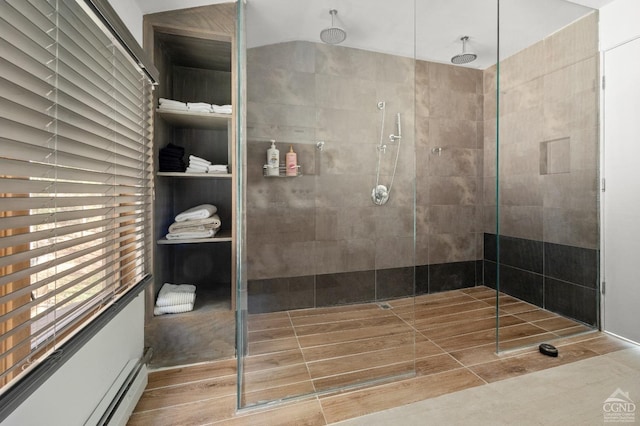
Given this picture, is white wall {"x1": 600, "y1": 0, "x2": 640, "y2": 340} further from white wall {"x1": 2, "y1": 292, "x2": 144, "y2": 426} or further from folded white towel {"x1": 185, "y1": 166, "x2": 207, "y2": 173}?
white wall {"x1": 2, "y1": 292, "x2": 144, "y2": 426}

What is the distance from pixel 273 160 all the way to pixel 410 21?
4.39ft

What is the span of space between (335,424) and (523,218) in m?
2.17

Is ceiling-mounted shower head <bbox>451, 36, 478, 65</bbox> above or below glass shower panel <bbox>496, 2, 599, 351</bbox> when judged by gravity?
above

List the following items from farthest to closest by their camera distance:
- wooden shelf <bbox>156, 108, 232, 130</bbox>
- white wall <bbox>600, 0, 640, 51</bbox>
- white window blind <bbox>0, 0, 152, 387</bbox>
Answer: white wall <bbox>600, 0, 640, 51</bbox>, wooden shelf <bbox>156, 108, 232, 130</bbox>, white window blind <bbox>0, 0, 152, 387</bbox>

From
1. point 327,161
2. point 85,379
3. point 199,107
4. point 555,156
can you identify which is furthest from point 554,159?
point 85,379

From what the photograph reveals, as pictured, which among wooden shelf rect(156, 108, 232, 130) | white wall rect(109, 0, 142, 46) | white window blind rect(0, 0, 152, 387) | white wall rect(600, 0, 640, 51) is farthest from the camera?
white wall rect(600, 0, 640, 51)

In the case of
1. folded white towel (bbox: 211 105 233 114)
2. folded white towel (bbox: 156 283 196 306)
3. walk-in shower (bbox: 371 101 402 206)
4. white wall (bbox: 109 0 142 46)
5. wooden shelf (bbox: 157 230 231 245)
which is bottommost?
folded white towel (bbox: 156 283 196 306)

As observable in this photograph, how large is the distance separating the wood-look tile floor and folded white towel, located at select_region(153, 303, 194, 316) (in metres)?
0.33

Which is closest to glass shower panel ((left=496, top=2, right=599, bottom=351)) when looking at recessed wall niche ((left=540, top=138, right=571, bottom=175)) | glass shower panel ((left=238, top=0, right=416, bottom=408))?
recessed wall niche ((left=540, top=138, right=571, bottom=175))

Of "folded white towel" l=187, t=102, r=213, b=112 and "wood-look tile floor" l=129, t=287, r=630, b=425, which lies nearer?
"wood-look tile floor" l=129, t=287, r=630, b=425

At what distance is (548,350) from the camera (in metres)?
1.81

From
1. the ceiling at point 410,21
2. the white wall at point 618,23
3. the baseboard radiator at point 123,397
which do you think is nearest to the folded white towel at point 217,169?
the ceiling at point 410,21

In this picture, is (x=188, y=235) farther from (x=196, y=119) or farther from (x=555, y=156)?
(x=555, y=156)

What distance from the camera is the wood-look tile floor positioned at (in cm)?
135
